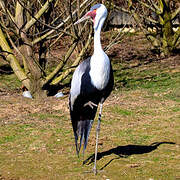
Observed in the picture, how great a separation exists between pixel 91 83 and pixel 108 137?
8.02 ft

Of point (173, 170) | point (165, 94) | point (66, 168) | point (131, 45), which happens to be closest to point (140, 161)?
point (173, 170)

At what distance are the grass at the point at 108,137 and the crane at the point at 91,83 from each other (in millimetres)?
588

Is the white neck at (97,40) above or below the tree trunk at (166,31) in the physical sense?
above

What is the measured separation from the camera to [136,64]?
1655cm

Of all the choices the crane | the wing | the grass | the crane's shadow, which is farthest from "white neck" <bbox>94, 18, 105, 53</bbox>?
the crane's shadow

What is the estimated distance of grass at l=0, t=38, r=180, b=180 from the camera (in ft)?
21.4

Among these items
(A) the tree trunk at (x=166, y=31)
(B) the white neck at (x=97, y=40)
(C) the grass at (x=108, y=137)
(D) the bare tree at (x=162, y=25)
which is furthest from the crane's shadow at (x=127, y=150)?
(A) the tree trunk at (x=166, y=31)

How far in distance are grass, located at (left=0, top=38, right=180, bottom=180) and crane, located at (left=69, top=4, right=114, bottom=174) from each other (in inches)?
23.2

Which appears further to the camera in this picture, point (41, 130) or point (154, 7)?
point (154, 7)

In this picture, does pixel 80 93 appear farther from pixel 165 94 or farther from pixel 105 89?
pixel 165 94

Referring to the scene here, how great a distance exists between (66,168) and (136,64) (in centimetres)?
1038

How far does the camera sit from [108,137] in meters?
8.21

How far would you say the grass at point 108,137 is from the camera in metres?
6.51

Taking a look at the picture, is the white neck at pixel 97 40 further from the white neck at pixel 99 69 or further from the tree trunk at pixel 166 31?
the tree trunk at pixel 166 31
